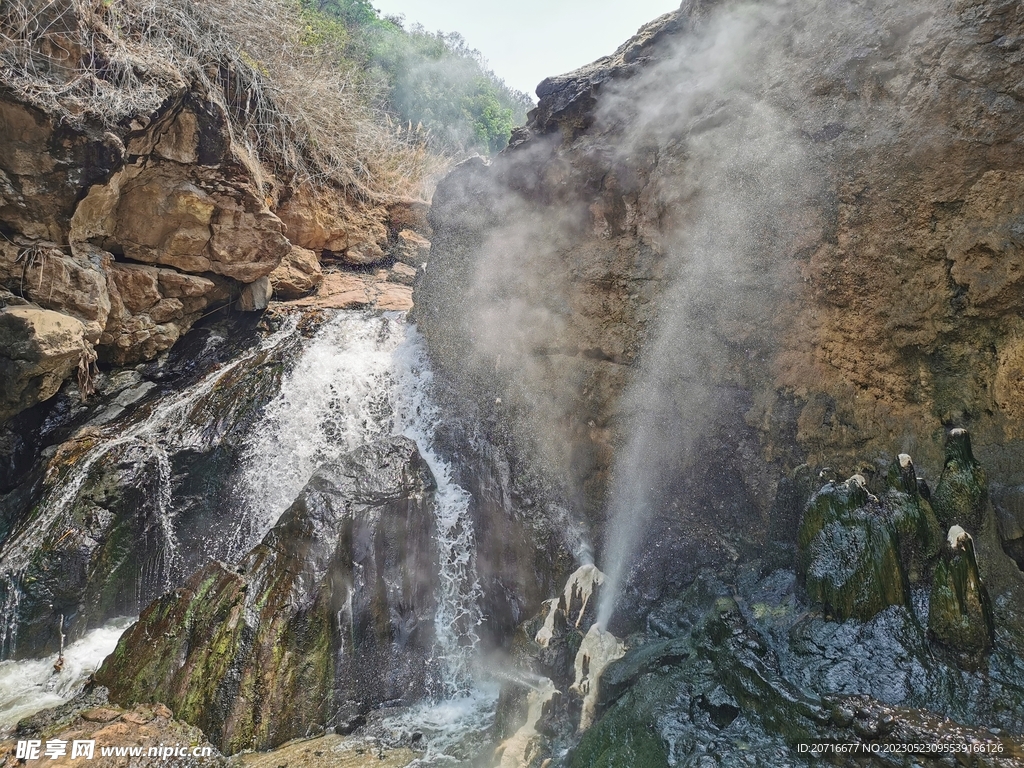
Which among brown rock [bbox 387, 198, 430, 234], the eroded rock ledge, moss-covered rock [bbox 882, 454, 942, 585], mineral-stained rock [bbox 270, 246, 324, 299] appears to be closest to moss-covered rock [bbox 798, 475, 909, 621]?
moss-covered rock [bbox 882, 454, 942, 585]

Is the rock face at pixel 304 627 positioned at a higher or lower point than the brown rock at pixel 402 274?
lower

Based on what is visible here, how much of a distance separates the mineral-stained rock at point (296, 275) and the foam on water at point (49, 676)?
424 centimetres

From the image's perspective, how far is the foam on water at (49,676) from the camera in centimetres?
370

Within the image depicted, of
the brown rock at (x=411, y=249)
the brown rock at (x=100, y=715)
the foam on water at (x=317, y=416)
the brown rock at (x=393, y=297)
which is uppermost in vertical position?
the brown rock at (x=411, y=249)

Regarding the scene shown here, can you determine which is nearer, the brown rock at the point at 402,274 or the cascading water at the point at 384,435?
the cascading water at the point at 384,435

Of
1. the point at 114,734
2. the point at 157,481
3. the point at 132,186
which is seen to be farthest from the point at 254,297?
the point at 114,734

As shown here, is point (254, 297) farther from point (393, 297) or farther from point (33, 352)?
point (33, 352)

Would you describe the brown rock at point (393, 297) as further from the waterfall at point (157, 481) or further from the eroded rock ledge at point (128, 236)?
the waterfall at point (157, 481)

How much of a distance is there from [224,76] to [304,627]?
682 cm

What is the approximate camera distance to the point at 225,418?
5473 mm

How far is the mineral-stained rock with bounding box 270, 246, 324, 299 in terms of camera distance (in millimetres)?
7391

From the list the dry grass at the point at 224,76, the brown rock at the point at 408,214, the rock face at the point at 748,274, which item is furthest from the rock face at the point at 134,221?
the rock face at the point at 748,274

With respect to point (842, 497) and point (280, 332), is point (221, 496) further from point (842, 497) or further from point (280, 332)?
point (842, 497)

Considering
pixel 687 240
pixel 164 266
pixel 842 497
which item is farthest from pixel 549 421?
pixel 164 266
